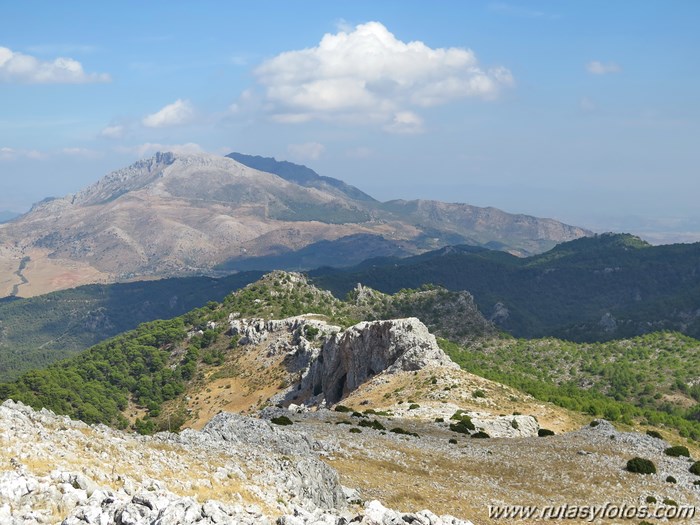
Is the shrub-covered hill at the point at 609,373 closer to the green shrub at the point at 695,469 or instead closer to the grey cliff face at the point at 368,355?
the grey cliff face at the point at 368,355

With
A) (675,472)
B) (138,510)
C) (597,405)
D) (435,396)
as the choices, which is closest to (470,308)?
(597,405)

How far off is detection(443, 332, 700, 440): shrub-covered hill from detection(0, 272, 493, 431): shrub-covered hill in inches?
852

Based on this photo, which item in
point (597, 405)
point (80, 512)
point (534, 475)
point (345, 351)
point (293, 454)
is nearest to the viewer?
point (80, 512)

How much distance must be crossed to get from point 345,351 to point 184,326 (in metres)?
85.7

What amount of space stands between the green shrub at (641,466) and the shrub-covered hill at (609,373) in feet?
157

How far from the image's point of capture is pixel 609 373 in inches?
5846

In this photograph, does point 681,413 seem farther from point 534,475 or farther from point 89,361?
point 89,361

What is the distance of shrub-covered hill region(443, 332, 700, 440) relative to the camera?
111 meters

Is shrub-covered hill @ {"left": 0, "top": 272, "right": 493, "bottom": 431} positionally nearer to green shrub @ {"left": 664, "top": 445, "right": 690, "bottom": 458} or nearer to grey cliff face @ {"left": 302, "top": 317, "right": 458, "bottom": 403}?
grey cliff face @ {"left": 302, "top": 317, "right": 458, "bottom": 403}

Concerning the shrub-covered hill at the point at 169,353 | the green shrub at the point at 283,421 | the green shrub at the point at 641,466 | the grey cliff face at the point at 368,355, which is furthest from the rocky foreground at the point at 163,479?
the shrub-covered hill at the point at 169,353

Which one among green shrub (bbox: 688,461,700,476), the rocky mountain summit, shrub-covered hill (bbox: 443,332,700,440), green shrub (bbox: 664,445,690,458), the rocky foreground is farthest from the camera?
shrub-covered hill (bbox: 443,332,700,440)

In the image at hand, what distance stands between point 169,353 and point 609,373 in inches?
4512

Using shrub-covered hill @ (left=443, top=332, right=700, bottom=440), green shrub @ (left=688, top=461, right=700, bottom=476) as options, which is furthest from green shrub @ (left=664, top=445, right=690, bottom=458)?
shrub-covered hill @ (left=443, top=332, right=700, bottom=440)

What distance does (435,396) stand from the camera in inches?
3376
